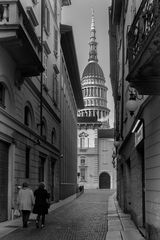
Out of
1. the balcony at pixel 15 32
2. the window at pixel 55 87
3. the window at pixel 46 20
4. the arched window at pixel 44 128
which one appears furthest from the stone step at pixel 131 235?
the window at pixel 55 87

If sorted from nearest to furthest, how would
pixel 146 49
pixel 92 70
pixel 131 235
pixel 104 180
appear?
pixel 146 49, pixel 131 235, pixel 104 180, pixel 92 70

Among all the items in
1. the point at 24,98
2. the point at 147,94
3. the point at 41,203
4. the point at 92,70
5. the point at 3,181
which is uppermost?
the point at 92,70

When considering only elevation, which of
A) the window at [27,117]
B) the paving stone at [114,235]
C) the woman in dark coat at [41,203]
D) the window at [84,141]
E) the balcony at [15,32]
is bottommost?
the paving stone at [114,235]

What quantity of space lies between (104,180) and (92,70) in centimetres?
5063

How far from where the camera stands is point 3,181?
63.1 ft

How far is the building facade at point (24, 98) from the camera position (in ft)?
59.2

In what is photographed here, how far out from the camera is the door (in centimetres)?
1886

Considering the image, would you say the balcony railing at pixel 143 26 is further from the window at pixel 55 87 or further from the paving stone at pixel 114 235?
the window at pixel 55 87

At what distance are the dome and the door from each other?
12940 cm

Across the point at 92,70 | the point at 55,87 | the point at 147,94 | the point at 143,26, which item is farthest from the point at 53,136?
the point at 92,70

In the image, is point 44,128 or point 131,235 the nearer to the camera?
point 131,235

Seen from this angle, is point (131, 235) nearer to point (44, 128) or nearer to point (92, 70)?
point (44, 128)

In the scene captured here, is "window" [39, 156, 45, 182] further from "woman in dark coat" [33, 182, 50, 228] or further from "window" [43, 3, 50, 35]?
"woman in dark coat" [33, 182, 50, 228]

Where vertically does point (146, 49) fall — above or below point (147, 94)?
above
